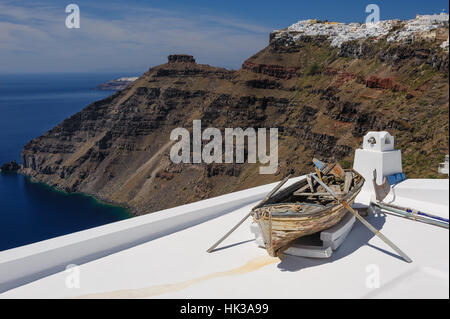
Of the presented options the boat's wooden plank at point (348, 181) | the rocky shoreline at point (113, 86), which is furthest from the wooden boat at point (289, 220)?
the rocky shoreline at point (113, 86)

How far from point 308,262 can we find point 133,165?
5031cm

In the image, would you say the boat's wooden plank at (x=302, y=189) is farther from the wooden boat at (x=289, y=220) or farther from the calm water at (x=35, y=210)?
the calm water at (x=35, y=210)

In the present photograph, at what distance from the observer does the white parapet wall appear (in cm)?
328

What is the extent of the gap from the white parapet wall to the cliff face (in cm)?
1217

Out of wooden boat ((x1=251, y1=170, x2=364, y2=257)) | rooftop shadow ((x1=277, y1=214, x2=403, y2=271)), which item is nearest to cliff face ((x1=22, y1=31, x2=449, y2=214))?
rooftop shadow ((x1=277, y1=214, x2=403, y2=271))

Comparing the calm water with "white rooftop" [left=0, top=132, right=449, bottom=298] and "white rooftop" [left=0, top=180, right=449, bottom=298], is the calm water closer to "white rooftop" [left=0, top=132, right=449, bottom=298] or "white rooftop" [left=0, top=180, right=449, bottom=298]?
"white rooftop" [left=0, top=132, right=449, bottom=298]

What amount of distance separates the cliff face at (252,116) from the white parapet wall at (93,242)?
12.2m

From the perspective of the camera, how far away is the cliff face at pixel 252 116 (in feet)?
86.7

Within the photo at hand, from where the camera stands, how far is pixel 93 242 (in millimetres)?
3703

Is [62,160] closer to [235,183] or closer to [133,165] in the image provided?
[133,165]

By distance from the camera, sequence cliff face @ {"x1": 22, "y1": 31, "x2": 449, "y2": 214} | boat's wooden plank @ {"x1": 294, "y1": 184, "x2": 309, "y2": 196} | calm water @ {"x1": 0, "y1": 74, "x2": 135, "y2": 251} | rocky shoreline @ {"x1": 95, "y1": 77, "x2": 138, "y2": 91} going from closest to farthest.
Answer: boat's wooden plank @ {"x1": 294, "y1": 184, "x2": 309, "y2": 196} → cliff face @ {"x1": 22, "y1": 31, "x2": 449, "y2": 214} → calm water @ {"x1": 0, "y1": 74, "x2": 135, "y2": 251} → rocky shoreline @ {"x1": 95, "y1": 77, "x2": 138, "y2": 91}

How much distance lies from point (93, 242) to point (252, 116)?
41188 millimetres
